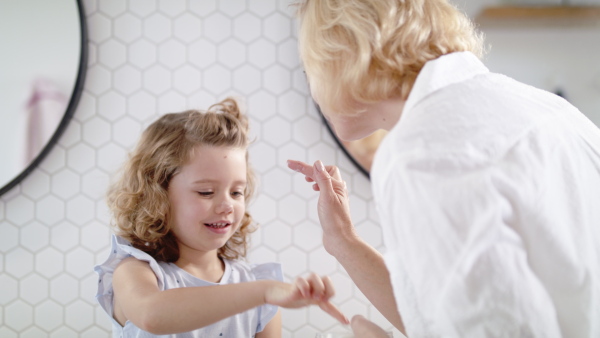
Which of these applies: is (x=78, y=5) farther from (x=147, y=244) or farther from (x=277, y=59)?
(x=147, y=244)

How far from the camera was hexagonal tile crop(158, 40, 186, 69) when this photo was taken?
5.15ft

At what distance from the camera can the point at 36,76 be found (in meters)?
1.50

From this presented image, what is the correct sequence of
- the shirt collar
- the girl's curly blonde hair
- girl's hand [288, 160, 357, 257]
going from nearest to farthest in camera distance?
the shirt collar, girl's hand [288, 160, 357, 257], the girl's curly blonde hair

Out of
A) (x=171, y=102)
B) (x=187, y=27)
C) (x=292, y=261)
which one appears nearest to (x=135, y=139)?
(x=171, y=102)

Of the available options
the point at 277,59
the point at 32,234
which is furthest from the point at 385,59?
the point at 32,234

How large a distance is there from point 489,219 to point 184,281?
79 cm

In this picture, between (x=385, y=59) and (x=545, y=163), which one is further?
(x=385, y=59)

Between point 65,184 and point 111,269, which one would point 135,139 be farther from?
point 111,269

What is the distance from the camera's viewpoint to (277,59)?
158cm

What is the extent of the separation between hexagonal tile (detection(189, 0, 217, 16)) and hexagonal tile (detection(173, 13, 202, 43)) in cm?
2

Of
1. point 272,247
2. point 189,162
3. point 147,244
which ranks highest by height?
point 189,162

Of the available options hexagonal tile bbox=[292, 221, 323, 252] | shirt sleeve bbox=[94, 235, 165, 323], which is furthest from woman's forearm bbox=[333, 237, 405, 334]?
hexagonal tile bbox=[292, 221, 323, 252]

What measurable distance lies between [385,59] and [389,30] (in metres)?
0.04

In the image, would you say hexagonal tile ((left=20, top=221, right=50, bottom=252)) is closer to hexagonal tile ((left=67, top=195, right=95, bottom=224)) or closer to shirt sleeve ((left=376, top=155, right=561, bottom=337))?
hexagonal tile ((left=67, top=195, right=95, bottom=224))
